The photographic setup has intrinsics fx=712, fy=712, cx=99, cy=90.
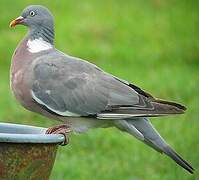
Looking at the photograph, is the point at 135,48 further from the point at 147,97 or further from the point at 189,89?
the point at 147,97

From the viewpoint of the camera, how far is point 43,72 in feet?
13.4

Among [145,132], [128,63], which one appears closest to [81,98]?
[145,132]

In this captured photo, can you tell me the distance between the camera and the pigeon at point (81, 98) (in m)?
4.05

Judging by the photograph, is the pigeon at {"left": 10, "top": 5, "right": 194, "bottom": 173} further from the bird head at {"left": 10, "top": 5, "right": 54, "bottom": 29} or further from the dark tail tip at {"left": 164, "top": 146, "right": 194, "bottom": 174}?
the bird head at {"left": 10, "top": 5, "right": 54, "bottom": 29}

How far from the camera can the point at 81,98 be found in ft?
13.7

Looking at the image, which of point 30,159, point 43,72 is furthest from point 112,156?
point 30,159

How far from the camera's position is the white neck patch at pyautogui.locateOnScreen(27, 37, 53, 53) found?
169 inches

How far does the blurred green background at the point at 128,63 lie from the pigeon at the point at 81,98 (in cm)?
174

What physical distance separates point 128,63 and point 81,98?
6.10 metres

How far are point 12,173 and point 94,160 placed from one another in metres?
2.89

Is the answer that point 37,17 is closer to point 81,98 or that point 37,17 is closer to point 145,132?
point 81,98

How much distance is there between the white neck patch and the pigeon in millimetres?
89

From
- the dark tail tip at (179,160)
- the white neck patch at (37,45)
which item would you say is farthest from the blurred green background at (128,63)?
the dark tail tip at (179,160)

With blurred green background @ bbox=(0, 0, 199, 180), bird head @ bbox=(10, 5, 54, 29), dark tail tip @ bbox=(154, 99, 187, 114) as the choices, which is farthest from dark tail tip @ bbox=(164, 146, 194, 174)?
blurred green background @ bbox=(0, 0, 199, 180)
